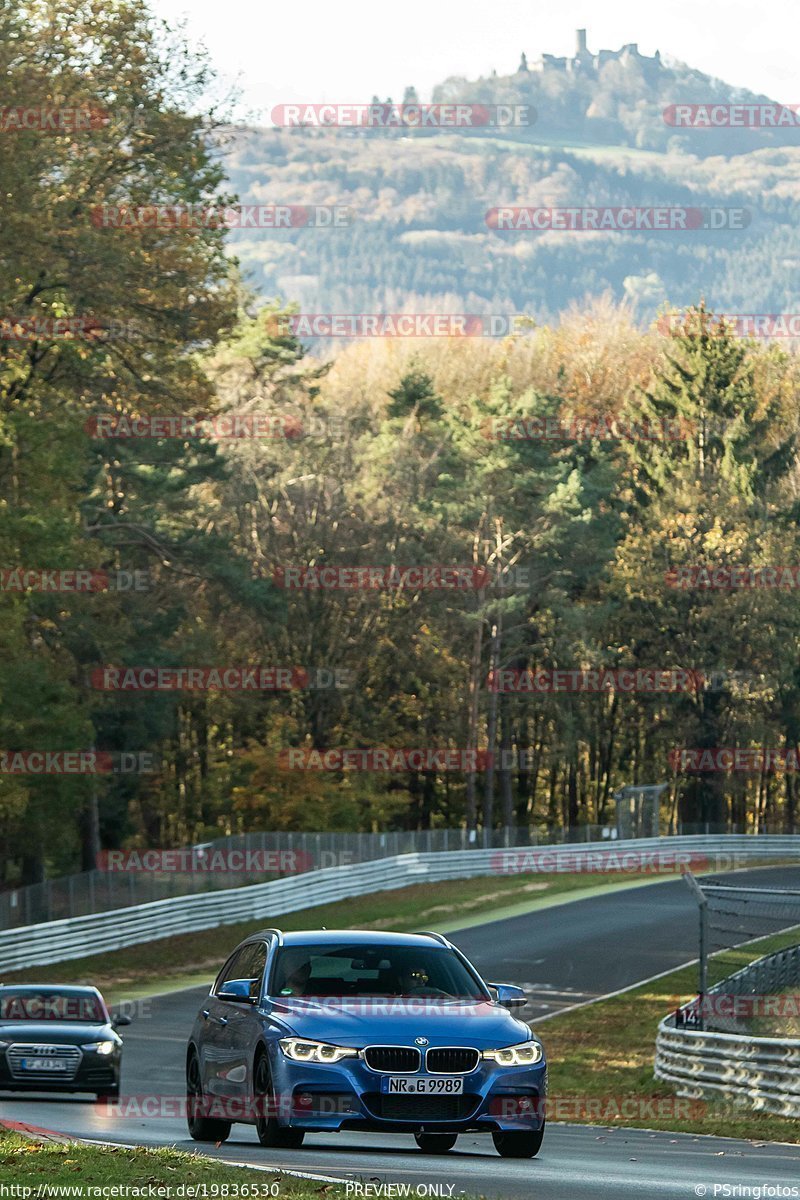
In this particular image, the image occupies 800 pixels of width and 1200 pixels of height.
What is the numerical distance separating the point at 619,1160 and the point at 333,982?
2.53 meters

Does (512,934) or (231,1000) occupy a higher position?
(231,1000)

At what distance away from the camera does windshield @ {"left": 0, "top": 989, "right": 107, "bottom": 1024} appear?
73.1 feet

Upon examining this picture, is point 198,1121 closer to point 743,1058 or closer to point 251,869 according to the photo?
point 743,1058

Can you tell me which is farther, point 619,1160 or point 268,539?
point 268,539

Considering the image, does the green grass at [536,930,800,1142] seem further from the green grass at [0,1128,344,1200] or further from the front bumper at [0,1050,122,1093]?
the green grass at [0,1128,344,1200]

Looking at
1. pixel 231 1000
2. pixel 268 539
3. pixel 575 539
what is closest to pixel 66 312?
pixel 231 1000

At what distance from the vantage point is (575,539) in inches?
2972

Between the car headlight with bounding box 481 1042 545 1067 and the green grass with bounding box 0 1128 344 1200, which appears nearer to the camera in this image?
the green grass with bounding box 0 1128 344 1200

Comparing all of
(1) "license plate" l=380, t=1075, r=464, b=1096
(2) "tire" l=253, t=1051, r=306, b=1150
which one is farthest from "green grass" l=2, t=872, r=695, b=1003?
(1) "license plate" l=380, t=1075, r=464, b=1096

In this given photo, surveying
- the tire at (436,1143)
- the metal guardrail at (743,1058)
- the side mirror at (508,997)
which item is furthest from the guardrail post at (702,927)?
the side mirror at (508,997)

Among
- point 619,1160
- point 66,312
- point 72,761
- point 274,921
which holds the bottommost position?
point 274,921

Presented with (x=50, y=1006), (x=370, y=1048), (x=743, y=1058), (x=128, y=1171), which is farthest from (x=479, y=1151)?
(x=50, y=1006)

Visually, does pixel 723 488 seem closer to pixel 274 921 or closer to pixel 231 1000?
pixel 274 921

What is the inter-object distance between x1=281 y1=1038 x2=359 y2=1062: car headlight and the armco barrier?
27329mm
